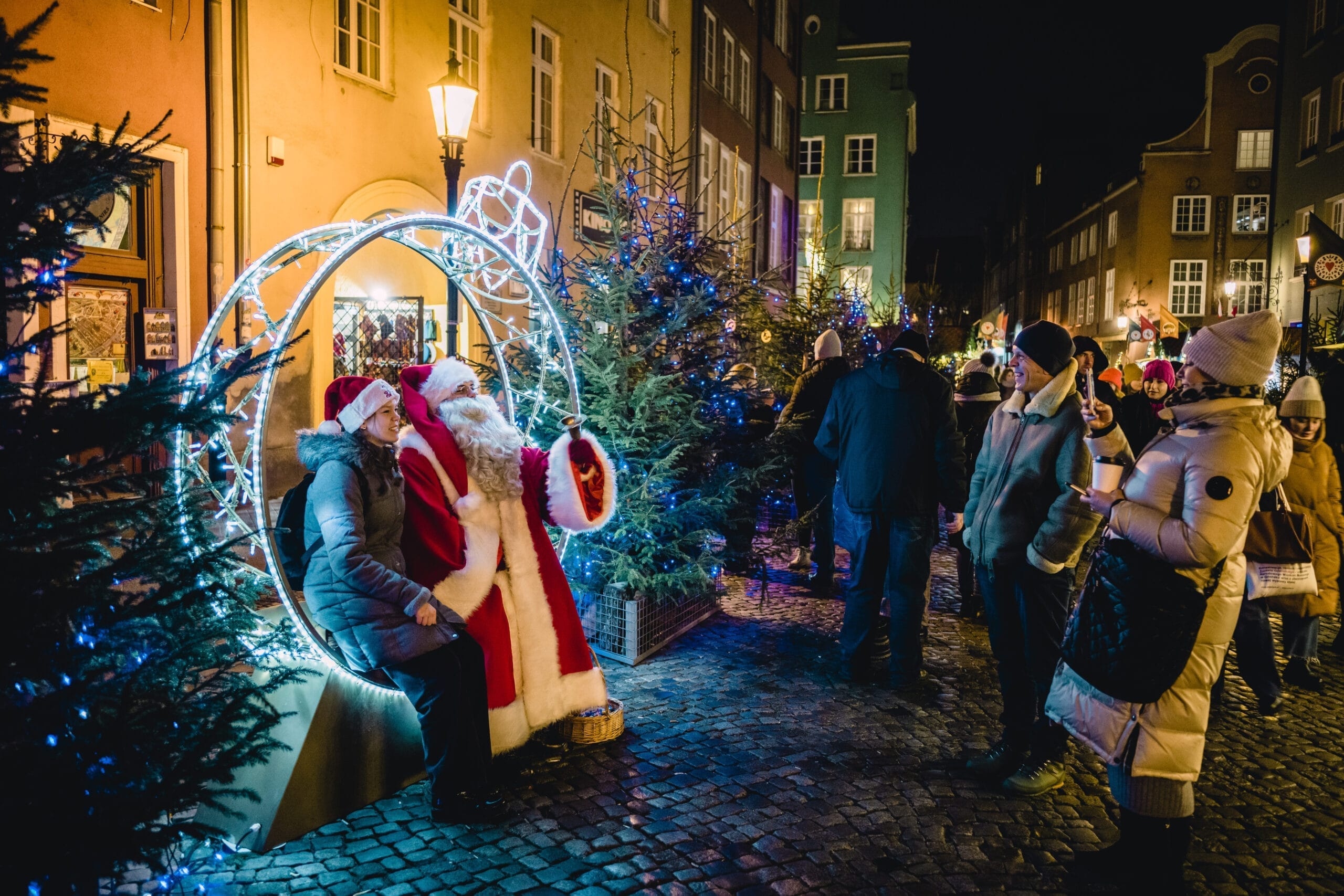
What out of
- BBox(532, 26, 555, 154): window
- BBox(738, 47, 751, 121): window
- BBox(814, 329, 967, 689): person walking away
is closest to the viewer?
BBox(814, 329, 967, 689): person walking away

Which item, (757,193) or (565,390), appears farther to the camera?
(757,193)

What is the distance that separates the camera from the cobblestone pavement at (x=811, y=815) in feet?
11.8

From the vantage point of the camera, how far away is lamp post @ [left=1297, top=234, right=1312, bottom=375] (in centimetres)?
1139

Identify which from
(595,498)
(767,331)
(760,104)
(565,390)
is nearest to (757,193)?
(760,104)

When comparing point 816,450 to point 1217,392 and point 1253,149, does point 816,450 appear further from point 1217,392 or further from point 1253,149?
point 1253,149

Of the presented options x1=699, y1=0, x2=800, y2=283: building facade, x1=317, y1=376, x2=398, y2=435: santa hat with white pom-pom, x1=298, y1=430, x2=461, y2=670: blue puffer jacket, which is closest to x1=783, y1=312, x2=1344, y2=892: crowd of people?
x1=298, y1=430, x2=461, y2=670: blue puffer jacket

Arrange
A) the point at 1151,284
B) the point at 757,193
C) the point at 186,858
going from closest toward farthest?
1. the point at 186,858
2. the point at 757,193
3. the point at 1151,284

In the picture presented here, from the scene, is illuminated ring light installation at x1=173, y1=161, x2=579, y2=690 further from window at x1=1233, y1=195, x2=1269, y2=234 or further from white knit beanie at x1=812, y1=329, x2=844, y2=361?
window at x1=1233, y1=195, x2=1269, y2=234

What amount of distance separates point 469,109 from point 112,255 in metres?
3.38

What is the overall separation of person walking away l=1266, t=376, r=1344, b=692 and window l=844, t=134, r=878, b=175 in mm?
35452

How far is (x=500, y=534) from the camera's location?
4.49 meters

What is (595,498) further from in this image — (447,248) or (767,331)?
(767,331)

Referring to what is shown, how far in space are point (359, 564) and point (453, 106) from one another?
507 cm

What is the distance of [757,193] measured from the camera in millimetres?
25406
